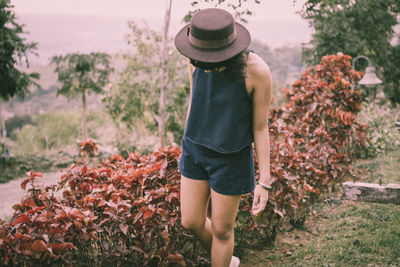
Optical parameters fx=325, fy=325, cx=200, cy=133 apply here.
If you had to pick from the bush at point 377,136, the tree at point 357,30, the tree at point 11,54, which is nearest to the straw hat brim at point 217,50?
the bush at point 377,136

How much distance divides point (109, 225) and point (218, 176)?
74 cm

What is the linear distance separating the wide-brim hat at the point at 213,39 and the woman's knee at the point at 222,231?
94 centimetres

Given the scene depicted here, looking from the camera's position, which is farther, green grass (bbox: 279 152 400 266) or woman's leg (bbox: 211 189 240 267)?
green grass (bbox: 279 152 400 266)

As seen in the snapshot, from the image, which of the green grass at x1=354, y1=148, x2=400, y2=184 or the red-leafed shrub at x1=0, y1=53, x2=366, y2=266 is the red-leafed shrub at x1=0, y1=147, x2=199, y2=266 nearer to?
the red-leafed shrub at x1=0, y1=53, x2=366, y2=266

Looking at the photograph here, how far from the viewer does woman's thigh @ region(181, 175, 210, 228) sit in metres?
1.86

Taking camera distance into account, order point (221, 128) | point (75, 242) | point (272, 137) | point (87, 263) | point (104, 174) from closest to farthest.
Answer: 1. point (221, 128)
2. point (75, 242)
3. point (87, 263)
4. point (104, 174)
5. point (272, 137)

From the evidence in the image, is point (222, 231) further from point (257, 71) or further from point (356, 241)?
point (356, 241)

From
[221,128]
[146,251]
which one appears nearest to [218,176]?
[221,128]

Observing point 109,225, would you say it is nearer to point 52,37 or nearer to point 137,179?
point 137,179

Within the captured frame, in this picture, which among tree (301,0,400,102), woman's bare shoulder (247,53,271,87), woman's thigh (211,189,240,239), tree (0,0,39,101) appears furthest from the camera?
tree (301,0,400,102)

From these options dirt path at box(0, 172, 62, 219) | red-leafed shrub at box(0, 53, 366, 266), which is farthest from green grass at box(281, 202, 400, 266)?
dirt path at box(0, 172, 62, 219)

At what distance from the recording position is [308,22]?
11.2 m

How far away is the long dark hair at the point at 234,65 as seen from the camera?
1.59 m

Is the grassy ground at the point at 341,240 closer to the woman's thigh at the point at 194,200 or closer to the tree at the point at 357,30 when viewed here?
the woman's thigh at the point at 194,200
